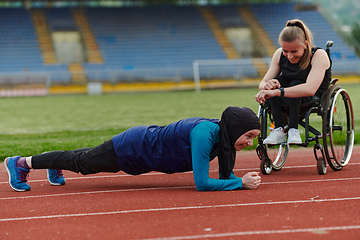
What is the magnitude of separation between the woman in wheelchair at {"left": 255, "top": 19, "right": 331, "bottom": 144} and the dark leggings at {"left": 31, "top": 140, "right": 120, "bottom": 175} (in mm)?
1457

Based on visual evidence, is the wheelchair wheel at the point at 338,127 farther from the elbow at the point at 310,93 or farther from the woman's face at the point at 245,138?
the woman's face at the point at 245,138

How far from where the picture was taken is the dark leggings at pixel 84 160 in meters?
3.98

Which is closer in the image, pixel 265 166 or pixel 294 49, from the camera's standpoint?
pixel 294 49

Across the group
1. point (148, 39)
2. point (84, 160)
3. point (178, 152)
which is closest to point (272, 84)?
point (178, 152)

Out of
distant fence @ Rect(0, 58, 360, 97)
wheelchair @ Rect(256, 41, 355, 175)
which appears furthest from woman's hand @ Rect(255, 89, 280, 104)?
distant fence @ Rect(0, 58, 360, 97)

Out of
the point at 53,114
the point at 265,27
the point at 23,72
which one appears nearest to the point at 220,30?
the point at 265,27

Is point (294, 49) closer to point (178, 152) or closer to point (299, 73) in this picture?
point (299, 73)

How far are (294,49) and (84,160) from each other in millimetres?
2122

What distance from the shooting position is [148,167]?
3980 millimetres

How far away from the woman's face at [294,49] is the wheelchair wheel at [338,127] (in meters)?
0.47

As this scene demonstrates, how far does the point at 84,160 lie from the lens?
399 centimetres

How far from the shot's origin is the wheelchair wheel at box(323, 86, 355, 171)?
14.9 feet

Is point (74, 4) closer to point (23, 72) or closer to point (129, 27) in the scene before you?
point (129, 27)

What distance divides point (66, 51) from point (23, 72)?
4533 millimetres
